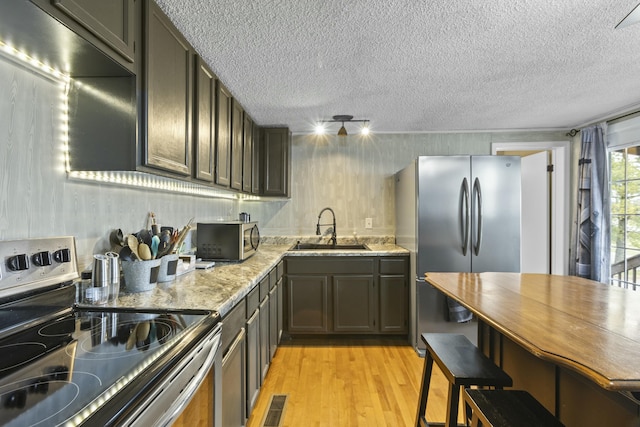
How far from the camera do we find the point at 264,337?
2.27 meters

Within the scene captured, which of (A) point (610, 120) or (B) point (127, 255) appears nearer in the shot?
(B) point (127, 255)

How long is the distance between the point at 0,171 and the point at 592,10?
253 cm

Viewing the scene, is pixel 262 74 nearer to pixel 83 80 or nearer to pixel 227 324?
pixel 83 80

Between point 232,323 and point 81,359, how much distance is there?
2.38 ft

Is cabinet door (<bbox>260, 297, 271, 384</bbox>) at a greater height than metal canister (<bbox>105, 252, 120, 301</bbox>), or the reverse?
metal canister (<bbox>105, 252, 120, 301</bbox>)

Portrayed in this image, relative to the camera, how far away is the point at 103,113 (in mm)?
1362

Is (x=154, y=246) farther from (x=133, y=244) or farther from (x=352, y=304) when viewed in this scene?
(x=352, y=304)

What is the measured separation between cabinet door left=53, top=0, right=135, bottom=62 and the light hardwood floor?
202cm

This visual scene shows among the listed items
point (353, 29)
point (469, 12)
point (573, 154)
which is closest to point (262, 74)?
point (353, 29)

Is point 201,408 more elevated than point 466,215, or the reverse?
point 466,215

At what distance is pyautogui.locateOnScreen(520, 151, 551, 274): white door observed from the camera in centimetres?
365

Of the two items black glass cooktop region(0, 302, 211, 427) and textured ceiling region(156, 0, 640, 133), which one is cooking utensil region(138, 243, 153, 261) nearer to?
black glass cooktop region(0, 302, 211, 427)

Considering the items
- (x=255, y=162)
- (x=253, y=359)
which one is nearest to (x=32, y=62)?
(x=253, y=359)

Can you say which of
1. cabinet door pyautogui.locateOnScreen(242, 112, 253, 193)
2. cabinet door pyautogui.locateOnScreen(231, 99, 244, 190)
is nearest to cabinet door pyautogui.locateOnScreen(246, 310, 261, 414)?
cabinet door pyautogui.locateOnScreen(231, 99, 244, 190)
